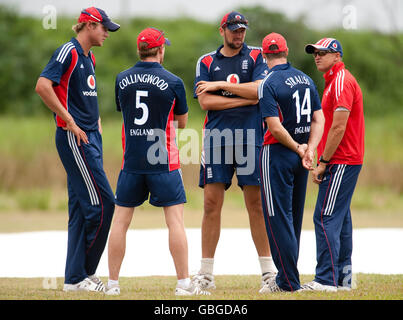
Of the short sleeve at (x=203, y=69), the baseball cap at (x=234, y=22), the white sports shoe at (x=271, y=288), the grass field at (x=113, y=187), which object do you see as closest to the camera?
the white sports shoe at (x=271, y=288)

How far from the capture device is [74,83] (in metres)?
6.79

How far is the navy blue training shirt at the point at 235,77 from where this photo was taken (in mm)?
7184

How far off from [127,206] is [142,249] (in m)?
4.50

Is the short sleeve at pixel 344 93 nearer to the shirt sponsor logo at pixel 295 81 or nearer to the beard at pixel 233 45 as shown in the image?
the shirt sponsor logo at pixel 295 81

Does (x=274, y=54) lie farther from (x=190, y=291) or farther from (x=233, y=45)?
(x=190, y=291)

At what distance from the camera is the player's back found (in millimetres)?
6293

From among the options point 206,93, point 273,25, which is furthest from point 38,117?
point 206,93

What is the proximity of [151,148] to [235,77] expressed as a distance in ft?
4.68

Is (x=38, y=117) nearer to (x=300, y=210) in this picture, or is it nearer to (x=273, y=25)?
(x=273, y=25)

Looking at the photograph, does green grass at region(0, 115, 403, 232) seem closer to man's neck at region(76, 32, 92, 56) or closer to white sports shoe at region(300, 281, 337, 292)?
man's neck at region(76, 32, 92, 56)

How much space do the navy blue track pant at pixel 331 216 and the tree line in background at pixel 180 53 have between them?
2320 cm

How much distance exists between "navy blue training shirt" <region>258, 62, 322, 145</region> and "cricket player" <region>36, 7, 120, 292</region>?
5.55 ft

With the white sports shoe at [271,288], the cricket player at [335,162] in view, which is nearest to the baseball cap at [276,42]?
the cricket player at [335,162]

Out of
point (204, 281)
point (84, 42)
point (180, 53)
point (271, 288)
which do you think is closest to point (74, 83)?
point (84, 42)
